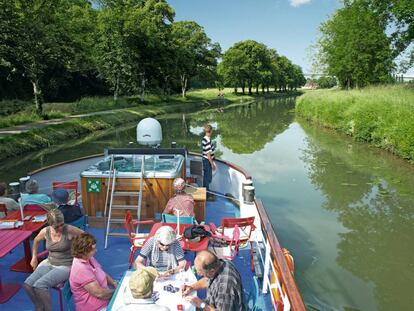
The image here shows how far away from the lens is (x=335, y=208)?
1059 cm

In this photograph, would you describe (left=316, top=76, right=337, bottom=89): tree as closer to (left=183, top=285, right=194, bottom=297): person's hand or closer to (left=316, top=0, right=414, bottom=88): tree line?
(left=316, top=0, right=414, bottom=88): tree line

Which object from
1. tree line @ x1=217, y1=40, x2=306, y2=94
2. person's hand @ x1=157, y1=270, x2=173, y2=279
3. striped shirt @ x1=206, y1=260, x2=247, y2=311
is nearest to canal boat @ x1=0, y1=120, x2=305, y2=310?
striped shirt @ x1=206, y1=260, x2=247, y2=311

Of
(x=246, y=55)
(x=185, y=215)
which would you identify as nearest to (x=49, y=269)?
(x=185, y=215)

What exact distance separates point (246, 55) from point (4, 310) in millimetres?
78993

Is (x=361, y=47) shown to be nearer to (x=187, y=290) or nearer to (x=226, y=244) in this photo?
(x=226, y=244)

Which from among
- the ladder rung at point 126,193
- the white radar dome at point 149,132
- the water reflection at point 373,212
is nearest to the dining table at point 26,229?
the ladder rung at point 126,193

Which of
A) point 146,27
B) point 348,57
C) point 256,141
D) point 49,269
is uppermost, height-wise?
point 146,27

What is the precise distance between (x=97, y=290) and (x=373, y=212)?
29.8 ft

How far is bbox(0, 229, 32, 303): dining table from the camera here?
445cm

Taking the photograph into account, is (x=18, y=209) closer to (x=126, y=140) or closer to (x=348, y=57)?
(x=126, y=140)

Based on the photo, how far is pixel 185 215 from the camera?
5707 millimetres

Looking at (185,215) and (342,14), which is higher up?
(342,14)

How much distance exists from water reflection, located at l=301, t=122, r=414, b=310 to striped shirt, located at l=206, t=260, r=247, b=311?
12.9 ft

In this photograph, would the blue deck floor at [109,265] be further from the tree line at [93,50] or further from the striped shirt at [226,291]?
the tree line at [93,50]
